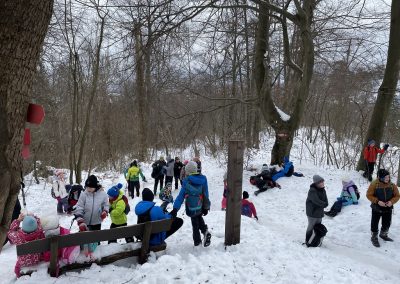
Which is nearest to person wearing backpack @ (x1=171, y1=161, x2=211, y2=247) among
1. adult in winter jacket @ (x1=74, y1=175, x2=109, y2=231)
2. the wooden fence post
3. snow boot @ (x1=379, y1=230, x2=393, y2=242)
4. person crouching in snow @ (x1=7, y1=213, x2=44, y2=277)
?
the wooden fence post

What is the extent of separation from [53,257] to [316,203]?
501cm

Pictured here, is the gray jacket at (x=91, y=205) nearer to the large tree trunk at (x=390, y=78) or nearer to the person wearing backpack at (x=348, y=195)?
the person wearing backpack at (x=348, y=195)

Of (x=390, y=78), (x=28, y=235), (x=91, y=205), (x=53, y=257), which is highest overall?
(x=390, y=78)

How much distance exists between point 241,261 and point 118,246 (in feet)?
6.81

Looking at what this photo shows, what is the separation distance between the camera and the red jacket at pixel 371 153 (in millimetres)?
12922

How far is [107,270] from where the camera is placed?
5602 mm

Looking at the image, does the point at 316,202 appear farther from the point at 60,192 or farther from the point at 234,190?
the point at 60,192

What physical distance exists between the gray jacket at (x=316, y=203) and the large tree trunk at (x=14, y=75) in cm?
607

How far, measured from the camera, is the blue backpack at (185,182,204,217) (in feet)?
21.5

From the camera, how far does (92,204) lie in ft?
21.9

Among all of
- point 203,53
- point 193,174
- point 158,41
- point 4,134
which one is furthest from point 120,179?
point 4,134

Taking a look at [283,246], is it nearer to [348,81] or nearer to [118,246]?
[118,246]

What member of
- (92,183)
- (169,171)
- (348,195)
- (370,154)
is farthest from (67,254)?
(370,154)

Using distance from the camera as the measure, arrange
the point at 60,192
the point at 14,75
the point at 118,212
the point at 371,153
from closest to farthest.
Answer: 1. the point at 14,75
2. the point at 118,212
3. the point at 60,192
4. the point at 371,153
